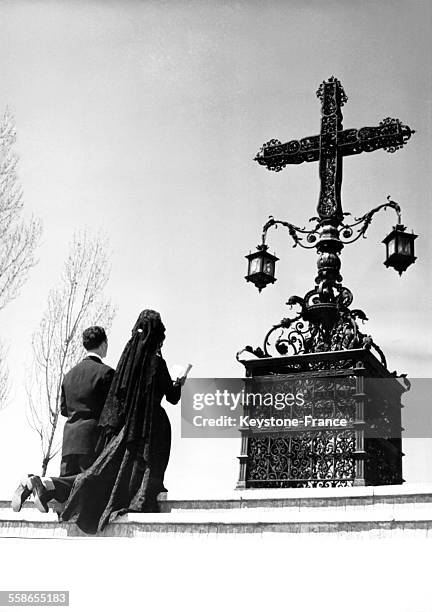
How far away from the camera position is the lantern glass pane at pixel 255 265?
11.9 meters

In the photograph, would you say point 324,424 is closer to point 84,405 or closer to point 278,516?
→ point 84,405

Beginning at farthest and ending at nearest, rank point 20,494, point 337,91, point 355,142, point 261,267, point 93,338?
point 337,91, point 355,142, point 261,267, point 93,338, point 20,494

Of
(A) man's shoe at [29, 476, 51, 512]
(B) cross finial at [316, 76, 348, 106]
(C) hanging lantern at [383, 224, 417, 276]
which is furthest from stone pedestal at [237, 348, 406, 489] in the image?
(B) cross finial at [316, 76, 348, 106]

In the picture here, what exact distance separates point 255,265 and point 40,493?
6899mm

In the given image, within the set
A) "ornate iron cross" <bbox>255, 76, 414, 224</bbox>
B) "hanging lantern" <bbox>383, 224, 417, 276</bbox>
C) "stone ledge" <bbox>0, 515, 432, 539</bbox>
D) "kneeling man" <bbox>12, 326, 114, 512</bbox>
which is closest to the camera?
"stone ledge" <bbox>0, 515, 432, 539</bbox>

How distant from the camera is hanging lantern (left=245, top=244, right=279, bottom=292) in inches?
467

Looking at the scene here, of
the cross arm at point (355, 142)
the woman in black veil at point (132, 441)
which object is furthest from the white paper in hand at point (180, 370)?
the cross arm at point (355, 142)

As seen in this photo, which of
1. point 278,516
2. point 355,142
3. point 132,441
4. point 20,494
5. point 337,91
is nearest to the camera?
point 278,516

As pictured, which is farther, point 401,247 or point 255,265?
point 255,265

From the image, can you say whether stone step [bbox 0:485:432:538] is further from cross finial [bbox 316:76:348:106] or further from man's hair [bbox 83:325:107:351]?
cross finial [bbox 316:76:348:106]

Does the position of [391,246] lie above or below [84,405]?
above

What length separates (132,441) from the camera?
5.91 meters

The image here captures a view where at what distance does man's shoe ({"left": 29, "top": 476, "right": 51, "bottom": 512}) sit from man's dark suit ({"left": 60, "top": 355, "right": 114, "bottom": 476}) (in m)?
0.44

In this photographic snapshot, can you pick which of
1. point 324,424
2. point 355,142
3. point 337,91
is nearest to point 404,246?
point 355,142
